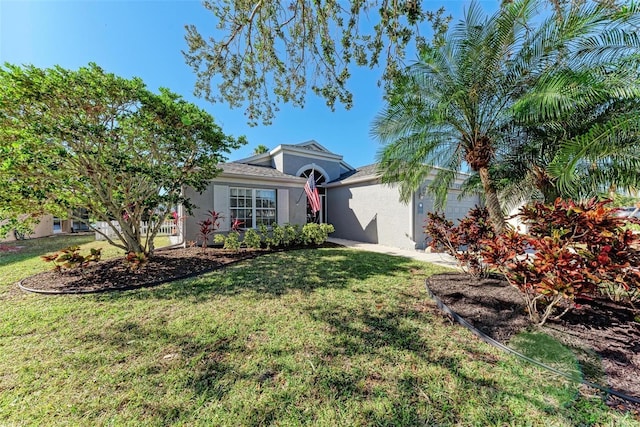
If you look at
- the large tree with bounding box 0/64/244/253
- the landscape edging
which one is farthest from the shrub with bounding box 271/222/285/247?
the landscape edging

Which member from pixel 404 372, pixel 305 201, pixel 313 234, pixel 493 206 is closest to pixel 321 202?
pixel 305 201

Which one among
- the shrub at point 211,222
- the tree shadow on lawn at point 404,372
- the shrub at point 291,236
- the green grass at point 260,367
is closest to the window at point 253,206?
the shrub at point 211,222

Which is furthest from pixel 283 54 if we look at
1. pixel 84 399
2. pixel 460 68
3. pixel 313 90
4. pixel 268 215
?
pixel 84 399

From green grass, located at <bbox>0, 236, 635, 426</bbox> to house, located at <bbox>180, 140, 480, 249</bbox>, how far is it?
5820 mm

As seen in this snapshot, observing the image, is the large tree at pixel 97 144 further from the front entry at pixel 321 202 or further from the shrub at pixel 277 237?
the front entry at pixel 321 202

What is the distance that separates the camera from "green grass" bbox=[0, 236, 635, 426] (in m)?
2.25

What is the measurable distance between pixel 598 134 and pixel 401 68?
421 cm

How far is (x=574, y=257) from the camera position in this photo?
10.3ft

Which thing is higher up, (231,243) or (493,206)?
(493,206)

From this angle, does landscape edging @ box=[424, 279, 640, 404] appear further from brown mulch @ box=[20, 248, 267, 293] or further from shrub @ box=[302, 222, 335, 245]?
shrub @ box=[302, 222, 335, 245]

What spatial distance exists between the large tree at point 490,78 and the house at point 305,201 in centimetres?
308

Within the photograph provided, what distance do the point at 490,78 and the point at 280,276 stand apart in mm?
6845

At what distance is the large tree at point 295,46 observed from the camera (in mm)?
5904

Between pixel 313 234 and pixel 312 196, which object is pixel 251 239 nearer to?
pixel 313 234
